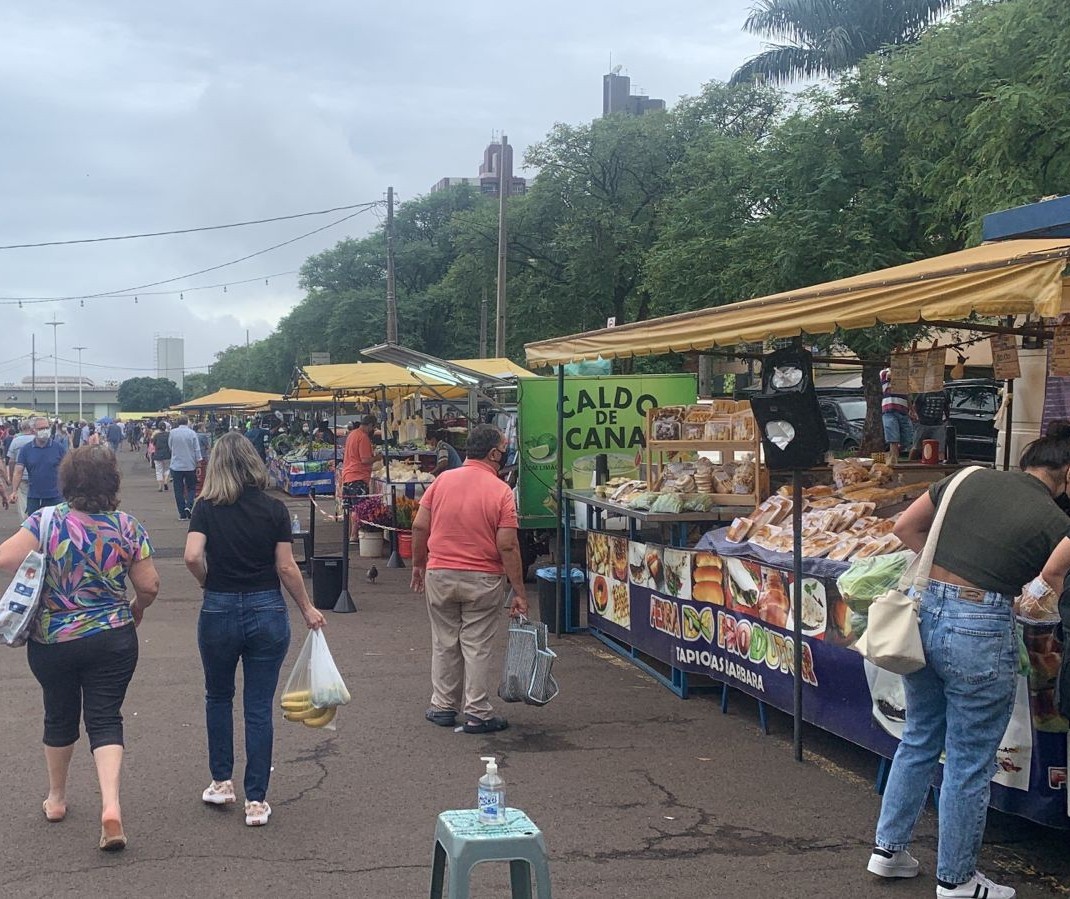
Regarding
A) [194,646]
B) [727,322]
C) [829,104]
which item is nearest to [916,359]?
[727,322]

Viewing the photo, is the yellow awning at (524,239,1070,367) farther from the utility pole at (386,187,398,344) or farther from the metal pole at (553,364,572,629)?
the utility pole at (386,187,398,344)

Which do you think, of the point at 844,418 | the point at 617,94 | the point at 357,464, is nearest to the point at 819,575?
the point at 357,464

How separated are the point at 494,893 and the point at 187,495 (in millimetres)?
16757

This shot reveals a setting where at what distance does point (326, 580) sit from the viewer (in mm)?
11086

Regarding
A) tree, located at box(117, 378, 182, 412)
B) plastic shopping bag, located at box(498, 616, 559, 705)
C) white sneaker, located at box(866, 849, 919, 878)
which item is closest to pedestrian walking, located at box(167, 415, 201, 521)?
plastic shopping bag, located at box(498, 616, 559, 705)

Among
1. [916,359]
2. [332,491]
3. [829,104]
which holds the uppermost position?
[829,104]

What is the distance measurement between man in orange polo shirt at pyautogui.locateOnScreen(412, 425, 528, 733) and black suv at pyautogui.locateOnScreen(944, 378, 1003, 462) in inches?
465

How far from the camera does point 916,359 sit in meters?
7.84

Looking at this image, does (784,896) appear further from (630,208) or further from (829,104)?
(630,208)

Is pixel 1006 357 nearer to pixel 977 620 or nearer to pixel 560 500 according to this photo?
pixel 560 500

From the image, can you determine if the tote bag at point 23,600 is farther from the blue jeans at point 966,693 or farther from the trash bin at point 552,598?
the trash bin at point 552,598

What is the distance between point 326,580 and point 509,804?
5975 mm

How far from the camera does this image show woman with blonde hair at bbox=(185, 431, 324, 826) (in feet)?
16.6

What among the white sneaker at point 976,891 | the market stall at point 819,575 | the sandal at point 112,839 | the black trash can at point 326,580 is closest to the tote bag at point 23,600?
the sandal at point 112,839
